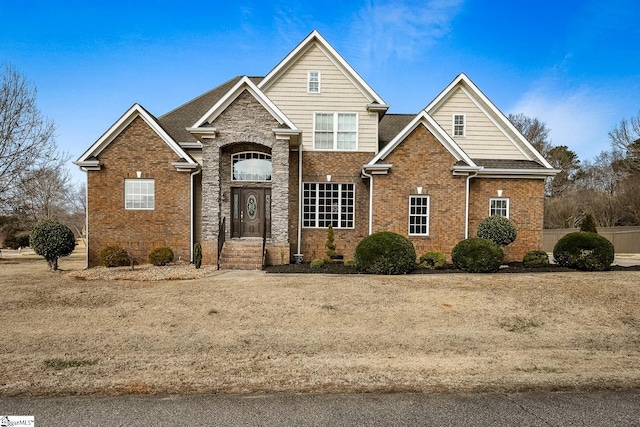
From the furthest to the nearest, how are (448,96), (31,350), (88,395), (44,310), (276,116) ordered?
(448,96) → (276,116) → (44,310) → (31,350) → (88,395)

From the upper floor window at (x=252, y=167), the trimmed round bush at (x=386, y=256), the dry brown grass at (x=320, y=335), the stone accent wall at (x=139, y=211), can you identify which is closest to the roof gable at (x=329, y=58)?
the upper floor window at (x=252, y=167)

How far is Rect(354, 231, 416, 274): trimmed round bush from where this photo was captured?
527 inches

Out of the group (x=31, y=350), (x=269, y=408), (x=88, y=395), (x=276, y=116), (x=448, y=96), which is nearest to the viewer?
(x=269, y=408)

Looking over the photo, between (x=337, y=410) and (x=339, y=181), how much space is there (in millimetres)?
13734

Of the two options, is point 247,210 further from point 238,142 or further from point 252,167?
point 238,142

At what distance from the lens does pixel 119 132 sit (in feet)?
54.6

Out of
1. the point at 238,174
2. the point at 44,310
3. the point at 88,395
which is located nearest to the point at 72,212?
the point at 238,174

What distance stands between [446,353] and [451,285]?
5.45m

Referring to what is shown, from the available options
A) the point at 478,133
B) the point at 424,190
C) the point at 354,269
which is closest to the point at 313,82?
the point at 424,190

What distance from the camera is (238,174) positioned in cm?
1691

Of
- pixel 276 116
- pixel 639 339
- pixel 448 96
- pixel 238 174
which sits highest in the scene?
pixel 448 96

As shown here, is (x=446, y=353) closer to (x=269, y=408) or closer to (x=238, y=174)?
(x=269, y=408)

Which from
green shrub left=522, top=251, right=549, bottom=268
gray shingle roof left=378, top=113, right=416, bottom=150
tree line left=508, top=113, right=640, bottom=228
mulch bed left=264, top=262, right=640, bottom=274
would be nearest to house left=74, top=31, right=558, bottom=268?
mulch bed left=264, top=262, right=640, bottom=274

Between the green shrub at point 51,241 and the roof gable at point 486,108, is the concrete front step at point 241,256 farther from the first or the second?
the roof gable at point 486,108
